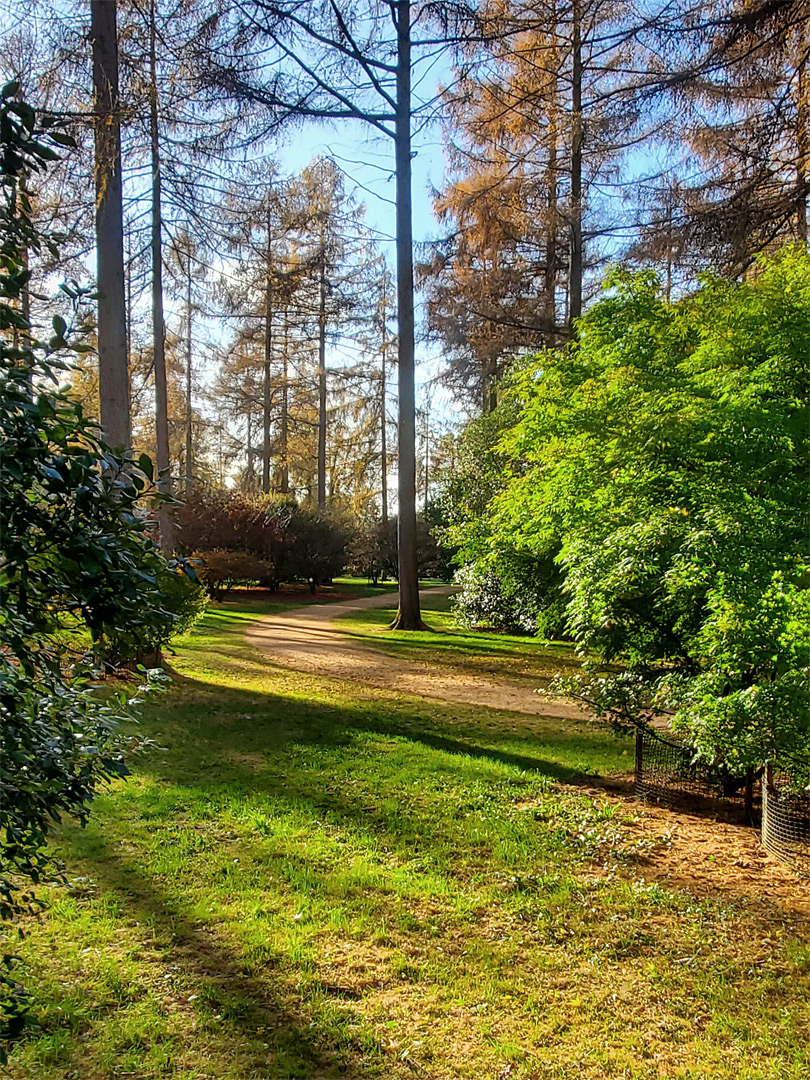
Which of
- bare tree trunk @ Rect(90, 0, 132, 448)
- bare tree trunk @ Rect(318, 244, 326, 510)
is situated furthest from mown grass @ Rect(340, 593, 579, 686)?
bare tree trunk @ Rect(318, 244, 326, 510)

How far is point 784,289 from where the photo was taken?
4.24 m

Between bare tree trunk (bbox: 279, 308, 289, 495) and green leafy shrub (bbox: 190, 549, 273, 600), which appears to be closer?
green leafy shrub (bbox: 190, 549, 273, 600)

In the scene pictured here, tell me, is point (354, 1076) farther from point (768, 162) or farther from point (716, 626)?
point (768, 162)

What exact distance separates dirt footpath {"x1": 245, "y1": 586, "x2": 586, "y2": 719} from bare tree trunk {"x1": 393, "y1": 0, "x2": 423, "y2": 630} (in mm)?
1526

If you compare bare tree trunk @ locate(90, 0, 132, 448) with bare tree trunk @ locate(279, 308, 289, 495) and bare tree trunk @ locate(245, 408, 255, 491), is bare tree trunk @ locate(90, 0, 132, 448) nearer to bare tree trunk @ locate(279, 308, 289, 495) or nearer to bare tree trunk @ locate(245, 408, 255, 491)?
bare tree trunk @ locate(279, 308, 289, 495)

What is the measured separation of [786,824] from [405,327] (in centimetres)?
1037

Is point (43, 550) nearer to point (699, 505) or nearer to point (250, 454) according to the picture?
point (699, 505)

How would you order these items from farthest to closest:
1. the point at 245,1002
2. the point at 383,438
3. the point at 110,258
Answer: the point at 383,438
the point at 110,258
the point at 245,1002

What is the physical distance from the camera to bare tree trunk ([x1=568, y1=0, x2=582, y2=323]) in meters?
11.4

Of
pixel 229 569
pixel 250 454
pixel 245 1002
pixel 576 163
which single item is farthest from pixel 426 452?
pixel 245 1002

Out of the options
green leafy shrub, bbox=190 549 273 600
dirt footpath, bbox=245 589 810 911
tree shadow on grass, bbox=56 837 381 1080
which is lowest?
dirt footpath, bbox=245 589 810 911

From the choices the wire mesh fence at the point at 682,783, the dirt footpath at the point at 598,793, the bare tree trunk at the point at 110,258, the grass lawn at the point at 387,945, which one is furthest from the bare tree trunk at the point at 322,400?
the grass lawn at the point at 387,945

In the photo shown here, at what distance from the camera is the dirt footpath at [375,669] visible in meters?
7.52

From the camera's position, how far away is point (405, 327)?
40.2 feet
